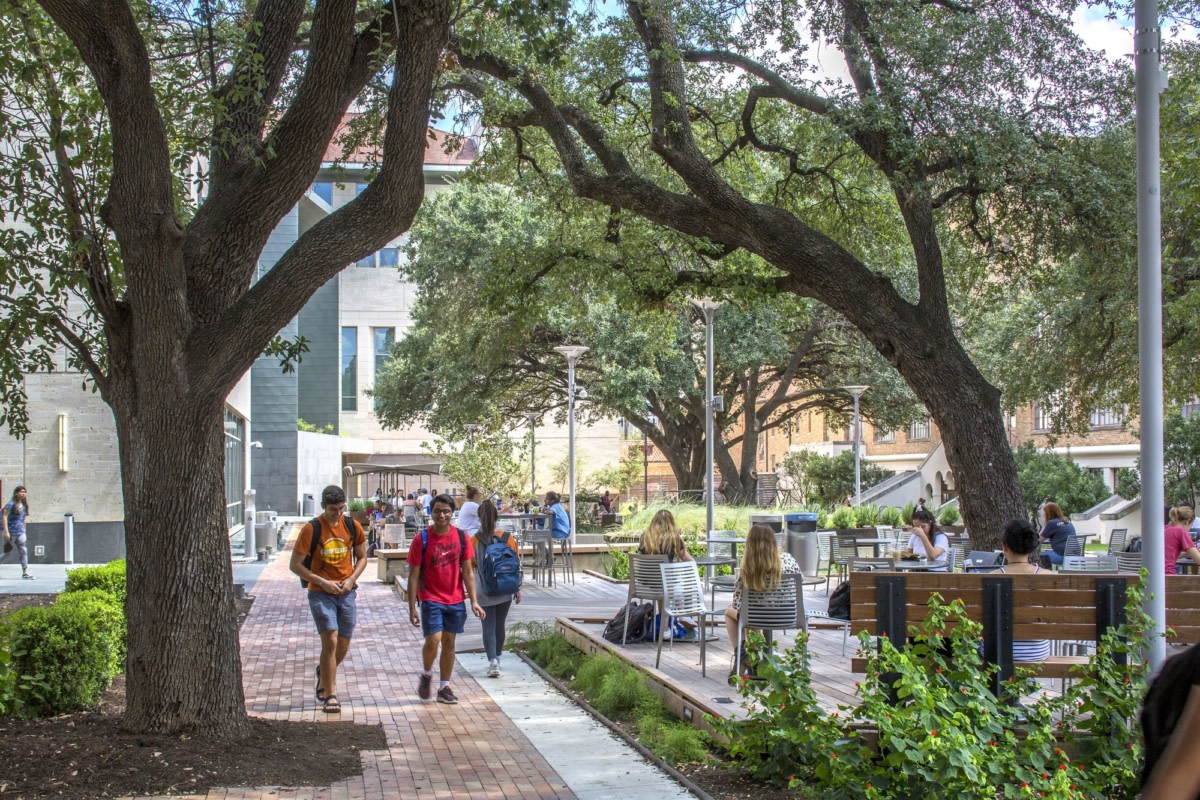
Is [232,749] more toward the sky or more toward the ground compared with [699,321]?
more toward the ground

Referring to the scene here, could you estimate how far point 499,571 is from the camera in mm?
11023

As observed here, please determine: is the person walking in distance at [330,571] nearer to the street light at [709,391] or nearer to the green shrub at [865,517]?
the street light at [709,391]

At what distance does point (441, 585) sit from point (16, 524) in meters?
14.3

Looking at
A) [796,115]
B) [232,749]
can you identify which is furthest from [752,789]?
[796,115]

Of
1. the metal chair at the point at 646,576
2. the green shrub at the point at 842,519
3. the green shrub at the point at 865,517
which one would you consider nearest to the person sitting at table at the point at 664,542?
the metal chair at the point at 646,576

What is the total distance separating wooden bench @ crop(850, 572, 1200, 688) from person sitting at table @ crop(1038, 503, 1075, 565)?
911 cm

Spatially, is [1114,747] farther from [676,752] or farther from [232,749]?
[232,749]

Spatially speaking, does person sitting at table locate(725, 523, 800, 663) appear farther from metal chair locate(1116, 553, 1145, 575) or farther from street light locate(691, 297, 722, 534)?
street light locate(691, 297, 722, 534)

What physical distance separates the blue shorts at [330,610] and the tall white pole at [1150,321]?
5787 millimetres

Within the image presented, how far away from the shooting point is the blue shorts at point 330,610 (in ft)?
30.2

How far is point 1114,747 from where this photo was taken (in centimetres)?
532

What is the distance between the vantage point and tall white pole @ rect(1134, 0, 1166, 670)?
5.59m

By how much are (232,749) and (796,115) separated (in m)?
12.1

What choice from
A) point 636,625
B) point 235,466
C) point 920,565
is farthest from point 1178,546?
point 235,466
